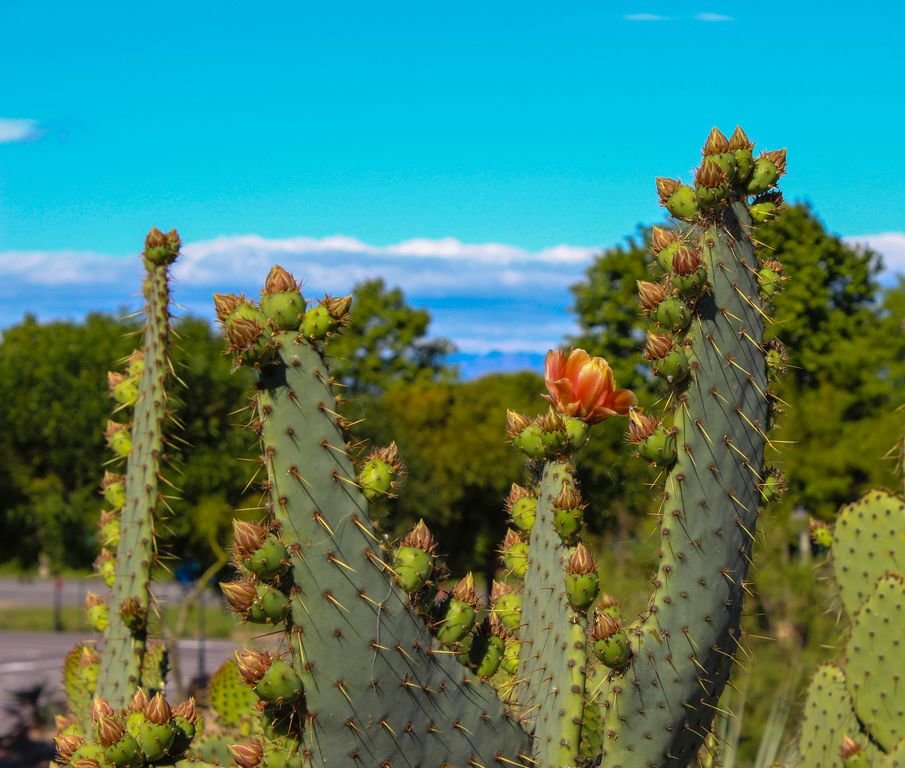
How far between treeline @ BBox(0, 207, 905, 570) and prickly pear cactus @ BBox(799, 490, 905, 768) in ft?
27.1

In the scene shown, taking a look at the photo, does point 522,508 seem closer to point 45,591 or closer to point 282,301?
point 282,301

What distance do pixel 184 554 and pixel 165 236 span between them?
15.4 metres

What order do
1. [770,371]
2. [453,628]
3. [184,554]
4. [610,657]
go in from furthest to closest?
[184,554]
[770,371]
[610,657]
[453,628]

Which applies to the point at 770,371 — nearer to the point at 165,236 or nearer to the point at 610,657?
the point at 610,657

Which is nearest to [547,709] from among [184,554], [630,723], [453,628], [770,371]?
[630,723]

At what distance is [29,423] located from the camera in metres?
19.0

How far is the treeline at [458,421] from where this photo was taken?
17922 millimetres

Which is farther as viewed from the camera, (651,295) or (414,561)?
(651,295)

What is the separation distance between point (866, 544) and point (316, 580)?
319cm

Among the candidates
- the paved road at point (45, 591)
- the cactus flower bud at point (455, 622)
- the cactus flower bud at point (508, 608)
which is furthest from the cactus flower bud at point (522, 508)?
the paved road at point (45, 591)

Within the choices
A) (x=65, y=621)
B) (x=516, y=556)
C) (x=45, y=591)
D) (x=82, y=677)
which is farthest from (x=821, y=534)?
(x=45, y=591)

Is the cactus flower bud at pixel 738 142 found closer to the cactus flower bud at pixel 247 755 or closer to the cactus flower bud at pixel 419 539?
the cactus flower bud at pixel 419 539

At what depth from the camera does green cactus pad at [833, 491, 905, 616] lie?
4.62 metres

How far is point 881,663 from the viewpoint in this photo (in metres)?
4.36
